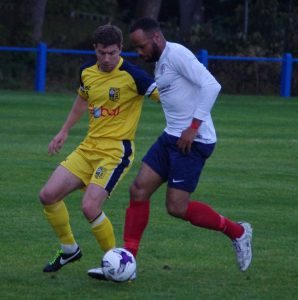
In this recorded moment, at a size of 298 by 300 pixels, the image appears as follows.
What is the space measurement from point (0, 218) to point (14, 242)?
1.31m

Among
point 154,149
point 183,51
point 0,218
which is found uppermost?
point 183,51

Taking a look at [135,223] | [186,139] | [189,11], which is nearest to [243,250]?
[135,223]

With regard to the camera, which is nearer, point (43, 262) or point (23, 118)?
point (43, 262)

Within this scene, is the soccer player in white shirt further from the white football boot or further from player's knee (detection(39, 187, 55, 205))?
player's knee (detection(39, 187, 55, 205))

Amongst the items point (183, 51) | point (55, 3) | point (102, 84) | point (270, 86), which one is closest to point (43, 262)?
point (102, 84)

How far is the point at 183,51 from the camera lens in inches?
311

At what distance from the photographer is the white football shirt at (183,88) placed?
7.81m

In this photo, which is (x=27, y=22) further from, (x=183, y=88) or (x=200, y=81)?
(x=200, y=81)

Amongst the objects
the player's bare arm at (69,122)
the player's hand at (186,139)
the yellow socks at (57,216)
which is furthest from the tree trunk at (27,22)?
the player's hand at (186,139)

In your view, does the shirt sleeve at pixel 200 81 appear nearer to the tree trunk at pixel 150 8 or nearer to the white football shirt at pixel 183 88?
the white football shirt at pixel 183 88

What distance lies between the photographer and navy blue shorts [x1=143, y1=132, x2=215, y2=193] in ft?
26.1

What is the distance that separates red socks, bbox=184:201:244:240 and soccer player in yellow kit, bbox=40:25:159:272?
0.57 m

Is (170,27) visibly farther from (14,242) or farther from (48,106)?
(14,242)

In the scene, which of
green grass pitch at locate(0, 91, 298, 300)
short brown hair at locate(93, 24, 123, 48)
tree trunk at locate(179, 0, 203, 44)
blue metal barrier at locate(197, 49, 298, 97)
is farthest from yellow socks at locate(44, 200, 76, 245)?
tree trunk at locate(179, 0, 203, 44)
